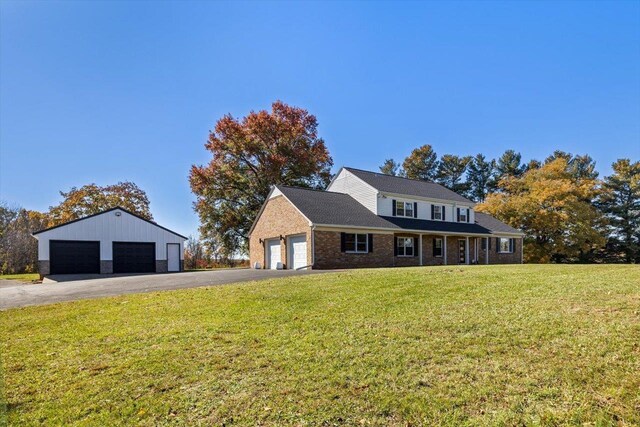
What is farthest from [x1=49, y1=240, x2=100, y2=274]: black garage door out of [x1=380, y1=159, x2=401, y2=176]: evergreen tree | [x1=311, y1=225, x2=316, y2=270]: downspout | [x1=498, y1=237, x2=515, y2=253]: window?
[x1=380, y1=159, x2=401, y2=176]: evergreen tree

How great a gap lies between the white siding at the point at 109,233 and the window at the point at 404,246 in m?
16.0

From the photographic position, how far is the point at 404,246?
2469 centimetres

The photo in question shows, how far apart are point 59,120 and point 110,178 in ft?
98.4

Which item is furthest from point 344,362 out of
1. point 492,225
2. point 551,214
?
point 551,214

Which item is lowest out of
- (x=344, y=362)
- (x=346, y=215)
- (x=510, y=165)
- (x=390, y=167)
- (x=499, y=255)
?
(x=499, y=255)

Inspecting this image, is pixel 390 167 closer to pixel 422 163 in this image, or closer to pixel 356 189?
pixel 422 163

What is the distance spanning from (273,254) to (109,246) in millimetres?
10780

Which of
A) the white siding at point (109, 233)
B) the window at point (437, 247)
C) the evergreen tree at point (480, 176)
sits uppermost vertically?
the evergreen tree at point (480, 176)

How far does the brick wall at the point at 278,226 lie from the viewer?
70.6 feet

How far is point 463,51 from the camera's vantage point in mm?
13953

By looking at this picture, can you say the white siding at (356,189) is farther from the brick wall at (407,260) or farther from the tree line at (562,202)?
the tree line at (562,202)

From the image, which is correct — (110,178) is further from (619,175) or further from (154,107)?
(619,175)

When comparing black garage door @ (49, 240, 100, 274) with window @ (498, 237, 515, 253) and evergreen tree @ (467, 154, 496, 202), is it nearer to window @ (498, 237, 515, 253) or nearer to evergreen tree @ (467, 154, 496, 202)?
window @ (498, 237, 515, 253)

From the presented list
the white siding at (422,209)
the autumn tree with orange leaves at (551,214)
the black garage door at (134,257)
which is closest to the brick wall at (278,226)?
the white siding at (422,209)
